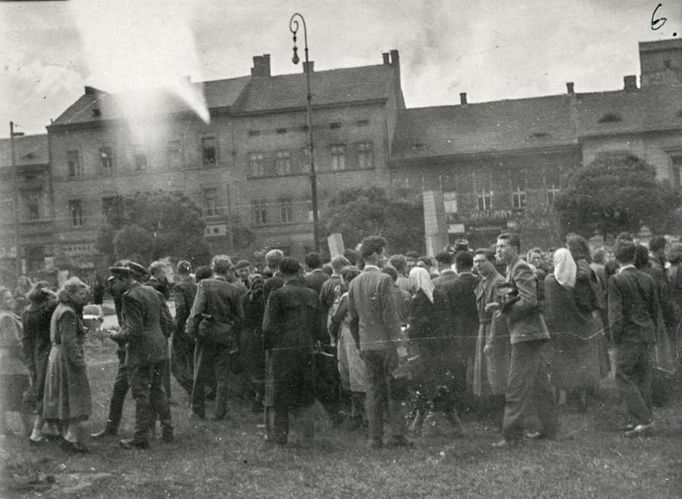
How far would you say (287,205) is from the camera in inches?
2274

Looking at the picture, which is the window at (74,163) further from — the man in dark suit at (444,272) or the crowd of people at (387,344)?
the man in dark suit at (444,272)

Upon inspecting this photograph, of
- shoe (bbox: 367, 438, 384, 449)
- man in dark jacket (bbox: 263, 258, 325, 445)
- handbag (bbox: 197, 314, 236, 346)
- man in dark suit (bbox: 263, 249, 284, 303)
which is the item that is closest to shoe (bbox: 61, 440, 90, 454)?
man in dark jacket (bbox: 263, 258, 325, 445)

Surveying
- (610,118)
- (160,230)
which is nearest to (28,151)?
(160,230)

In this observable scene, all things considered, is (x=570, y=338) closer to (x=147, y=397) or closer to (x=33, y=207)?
(x=147, y=397)

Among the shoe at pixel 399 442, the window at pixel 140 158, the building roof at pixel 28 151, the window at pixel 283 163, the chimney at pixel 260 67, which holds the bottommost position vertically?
the shoe at pixel 399 442

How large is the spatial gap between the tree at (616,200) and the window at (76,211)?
1372 inches

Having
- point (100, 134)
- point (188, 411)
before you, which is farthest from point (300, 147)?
point (188, 411)

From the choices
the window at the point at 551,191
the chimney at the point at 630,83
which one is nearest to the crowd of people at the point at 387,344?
the window at the point at 551,191

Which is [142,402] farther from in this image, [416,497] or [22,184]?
[22,184]

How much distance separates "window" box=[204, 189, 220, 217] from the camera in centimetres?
5897

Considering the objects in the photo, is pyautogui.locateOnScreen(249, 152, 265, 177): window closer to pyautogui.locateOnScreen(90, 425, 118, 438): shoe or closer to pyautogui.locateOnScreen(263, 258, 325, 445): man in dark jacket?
pyautogui.locateOnScreen(90, 425, 118, 438): shoe

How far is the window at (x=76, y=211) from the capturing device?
201ft

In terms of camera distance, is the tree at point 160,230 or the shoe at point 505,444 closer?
the shoe at point 505,444

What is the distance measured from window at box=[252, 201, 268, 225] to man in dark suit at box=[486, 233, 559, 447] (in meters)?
50.0
